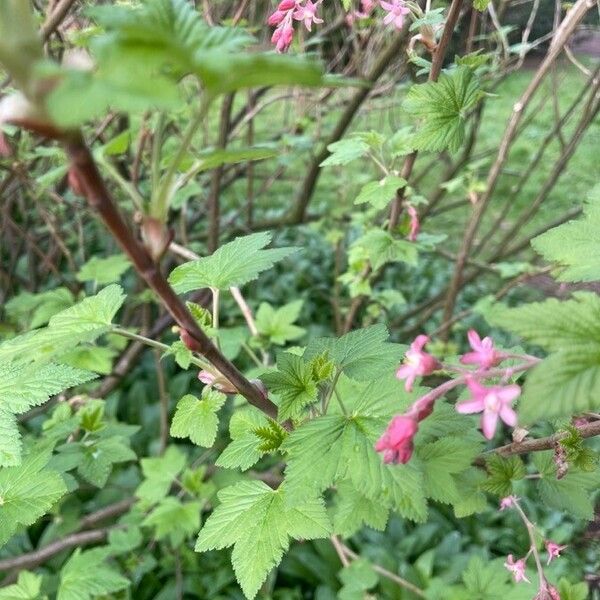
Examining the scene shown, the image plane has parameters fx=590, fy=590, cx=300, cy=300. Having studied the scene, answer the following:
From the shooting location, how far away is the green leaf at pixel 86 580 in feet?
5.50

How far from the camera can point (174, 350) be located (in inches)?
39.8

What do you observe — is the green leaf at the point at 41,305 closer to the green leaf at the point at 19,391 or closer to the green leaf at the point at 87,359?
the green leaf at the point at 87,359

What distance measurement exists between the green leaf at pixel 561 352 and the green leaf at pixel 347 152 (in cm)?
91

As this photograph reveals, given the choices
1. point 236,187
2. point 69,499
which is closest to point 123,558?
point 69,499

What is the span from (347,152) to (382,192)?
6.8 inches

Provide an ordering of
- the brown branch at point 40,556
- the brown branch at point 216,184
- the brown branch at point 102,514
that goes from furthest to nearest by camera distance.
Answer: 1. the brown branch at point 216,184
2. the brown branch at point 102,514
3. the brown branch at point 40,556

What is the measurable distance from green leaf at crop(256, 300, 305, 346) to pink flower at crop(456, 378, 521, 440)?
4.55 ft

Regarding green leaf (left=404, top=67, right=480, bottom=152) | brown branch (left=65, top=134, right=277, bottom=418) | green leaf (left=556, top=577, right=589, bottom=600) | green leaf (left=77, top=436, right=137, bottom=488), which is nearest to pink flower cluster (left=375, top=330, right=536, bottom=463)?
brown branch (left=65, top=134, right=277, bottom=418)

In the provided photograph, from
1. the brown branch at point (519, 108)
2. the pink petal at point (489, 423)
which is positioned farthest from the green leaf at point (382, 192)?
the brown branch at point (519, 108)

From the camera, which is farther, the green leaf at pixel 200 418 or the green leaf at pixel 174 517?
the green leaf at pixel 174 517

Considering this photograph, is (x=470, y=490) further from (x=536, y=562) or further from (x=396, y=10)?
(x=396, y=10)

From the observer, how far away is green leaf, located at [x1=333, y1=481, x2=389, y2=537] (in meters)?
1.11

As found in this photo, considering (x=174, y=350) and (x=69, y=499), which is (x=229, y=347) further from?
(x=69, y=499)

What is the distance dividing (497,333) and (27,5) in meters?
4.09
